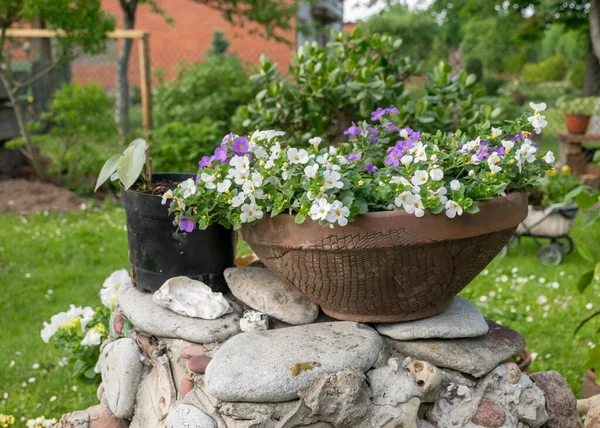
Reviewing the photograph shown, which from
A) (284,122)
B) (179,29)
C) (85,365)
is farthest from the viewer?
(179,29)

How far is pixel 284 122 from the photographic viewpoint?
370 centimetres

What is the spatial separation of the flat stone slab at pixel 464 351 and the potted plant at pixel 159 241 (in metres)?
0.72

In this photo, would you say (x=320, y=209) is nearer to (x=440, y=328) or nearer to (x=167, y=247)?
(x=440, y=328)

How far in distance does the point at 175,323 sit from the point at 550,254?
4036 millimetres

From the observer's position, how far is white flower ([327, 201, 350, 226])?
192 cm

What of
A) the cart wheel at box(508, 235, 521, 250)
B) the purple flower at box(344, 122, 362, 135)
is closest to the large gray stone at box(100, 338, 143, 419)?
the purple flower at box(344, 122, 362, 135)

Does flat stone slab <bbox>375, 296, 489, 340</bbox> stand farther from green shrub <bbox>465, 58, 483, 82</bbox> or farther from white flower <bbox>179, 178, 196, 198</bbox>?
green shrub <bbox>465, 58, 483, 82</bbox>

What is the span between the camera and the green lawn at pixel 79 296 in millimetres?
3479

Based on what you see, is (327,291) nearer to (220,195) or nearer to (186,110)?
(220,195)

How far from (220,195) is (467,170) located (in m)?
0.80

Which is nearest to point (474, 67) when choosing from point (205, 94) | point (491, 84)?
point (491, 84)

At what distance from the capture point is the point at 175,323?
2379 mm

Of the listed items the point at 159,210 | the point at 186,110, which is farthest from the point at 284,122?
the point at 186,110

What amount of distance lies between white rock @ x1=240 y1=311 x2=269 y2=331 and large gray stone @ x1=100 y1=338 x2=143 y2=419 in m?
0.45
